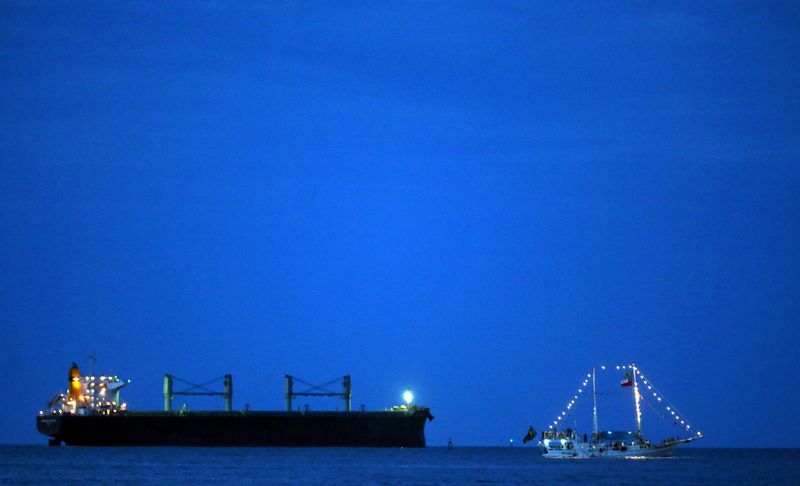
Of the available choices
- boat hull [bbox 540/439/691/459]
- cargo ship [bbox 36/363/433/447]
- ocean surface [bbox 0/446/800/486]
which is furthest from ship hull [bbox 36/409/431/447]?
boat hull [bbox 540/439/691/459]

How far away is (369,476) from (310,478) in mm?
4482

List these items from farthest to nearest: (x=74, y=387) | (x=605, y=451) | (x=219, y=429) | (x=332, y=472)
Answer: (x=74, y=387) → (x=219, y=429) → (x=605, y=451) → (x=332, y=472)

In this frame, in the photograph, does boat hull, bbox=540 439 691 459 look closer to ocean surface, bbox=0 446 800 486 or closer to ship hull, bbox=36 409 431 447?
ocean surface, bbox=0 446 800 486

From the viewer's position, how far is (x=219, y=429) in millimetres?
132000

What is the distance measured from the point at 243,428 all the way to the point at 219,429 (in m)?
2.61

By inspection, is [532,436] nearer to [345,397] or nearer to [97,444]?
[345,397]

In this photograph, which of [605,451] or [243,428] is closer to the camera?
[605,451]

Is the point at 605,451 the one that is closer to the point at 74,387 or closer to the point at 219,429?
the point at 219,429

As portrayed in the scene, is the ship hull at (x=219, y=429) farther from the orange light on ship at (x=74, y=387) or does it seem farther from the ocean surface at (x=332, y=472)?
the ocean surface at (x=332, y=472)

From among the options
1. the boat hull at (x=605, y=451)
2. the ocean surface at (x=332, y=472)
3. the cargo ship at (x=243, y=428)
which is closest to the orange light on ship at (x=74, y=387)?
the cargo ship at (x=243, y=428)

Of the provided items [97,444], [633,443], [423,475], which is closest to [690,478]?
[423,475]

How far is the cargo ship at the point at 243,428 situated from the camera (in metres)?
129

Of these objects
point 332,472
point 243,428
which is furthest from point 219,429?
point 332,472

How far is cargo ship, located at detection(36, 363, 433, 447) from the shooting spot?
424 ft
